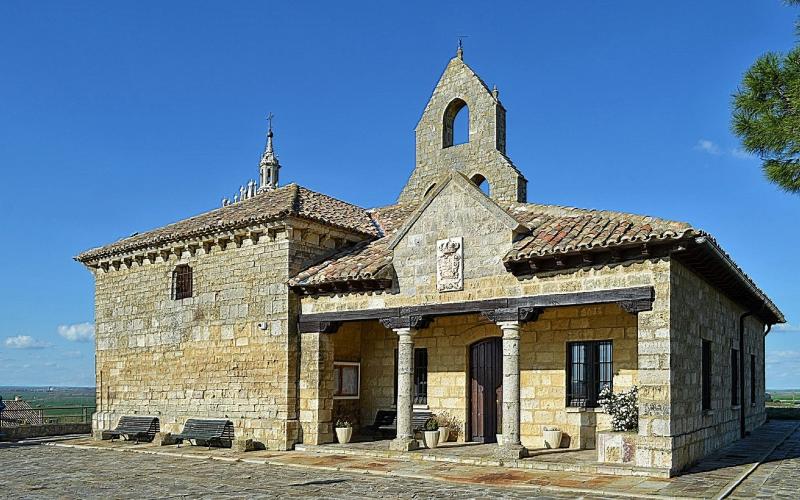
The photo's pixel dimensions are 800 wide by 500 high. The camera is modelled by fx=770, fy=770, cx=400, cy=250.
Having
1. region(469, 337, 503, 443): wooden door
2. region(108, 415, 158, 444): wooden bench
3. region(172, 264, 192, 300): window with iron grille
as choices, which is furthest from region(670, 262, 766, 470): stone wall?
region(108, 415, 158, 444): wooden bench

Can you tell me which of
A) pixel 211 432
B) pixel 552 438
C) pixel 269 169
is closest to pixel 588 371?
pixel 552 438

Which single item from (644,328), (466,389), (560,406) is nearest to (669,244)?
(644,328)

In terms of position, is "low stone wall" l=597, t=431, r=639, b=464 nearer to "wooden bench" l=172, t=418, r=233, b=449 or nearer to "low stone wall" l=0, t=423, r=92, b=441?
"wooden bench" l=172, t=418, r=233, b=449

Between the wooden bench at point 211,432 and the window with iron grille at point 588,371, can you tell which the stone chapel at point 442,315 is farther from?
the wooden bench at point 211,432

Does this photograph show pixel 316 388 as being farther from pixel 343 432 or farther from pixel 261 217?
pixel 261 217

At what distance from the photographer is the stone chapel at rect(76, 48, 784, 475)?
13.1 meters

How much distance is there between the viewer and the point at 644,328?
1262cm

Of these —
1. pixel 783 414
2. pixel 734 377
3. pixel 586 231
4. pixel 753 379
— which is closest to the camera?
pixel 586 231

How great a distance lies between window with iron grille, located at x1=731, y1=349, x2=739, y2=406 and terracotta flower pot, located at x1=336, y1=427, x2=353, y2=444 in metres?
9.32

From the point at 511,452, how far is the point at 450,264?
372 cm

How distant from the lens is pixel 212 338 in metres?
17.9

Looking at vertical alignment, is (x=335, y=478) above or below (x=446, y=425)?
below

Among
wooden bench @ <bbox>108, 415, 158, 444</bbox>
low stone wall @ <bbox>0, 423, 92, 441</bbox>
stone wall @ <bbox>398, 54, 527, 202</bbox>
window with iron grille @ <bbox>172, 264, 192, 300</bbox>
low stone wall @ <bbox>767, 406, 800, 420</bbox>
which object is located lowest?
low stone wall @ <bbox>767, 406, 800, 420</bbox>

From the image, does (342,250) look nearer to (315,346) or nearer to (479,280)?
(315,346)
